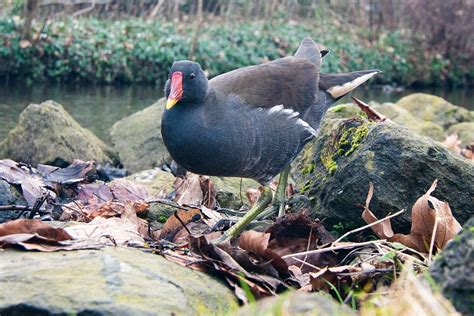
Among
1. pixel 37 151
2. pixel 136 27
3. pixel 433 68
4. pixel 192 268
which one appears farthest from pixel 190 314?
pixel 433 68

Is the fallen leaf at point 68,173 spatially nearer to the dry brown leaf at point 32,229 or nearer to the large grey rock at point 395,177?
the large grey rock at point 395,177

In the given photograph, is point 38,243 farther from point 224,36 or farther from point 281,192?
point 224,36

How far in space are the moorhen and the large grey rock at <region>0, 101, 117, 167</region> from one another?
3132mm

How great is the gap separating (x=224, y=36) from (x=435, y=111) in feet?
30.9

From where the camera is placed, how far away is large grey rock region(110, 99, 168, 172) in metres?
8.67

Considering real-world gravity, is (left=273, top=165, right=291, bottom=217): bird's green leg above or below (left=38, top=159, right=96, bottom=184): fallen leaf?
above

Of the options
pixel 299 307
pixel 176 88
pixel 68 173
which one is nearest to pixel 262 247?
pixel 176 88

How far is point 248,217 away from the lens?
477cm

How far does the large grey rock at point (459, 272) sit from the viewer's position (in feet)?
7.91

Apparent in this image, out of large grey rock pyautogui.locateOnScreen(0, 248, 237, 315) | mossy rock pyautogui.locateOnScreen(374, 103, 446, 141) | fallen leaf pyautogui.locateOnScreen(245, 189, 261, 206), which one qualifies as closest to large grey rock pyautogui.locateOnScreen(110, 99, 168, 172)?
fallen leaf pyautogui.locateOnScreen(245, 189, 261, 206)

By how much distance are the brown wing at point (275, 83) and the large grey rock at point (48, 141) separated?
3.11 m

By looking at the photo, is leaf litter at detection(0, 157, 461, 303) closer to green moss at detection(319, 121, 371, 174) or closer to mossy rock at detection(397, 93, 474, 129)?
green moss at detection(319, 121, 371, 174)

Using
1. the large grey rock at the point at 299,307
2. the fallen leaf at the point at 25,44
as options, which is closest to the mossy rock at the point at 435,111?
the fallen leaf at the point at 25,44

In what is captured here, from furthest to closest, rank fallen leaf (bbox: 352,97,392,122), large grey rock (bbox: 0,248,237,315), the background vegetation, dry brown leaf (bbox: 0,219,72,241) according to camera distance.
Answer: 1. the background vegetation
2. fallen leaf (bbox: 352,97,392,122)
3. dry brown leaf (bbox: 0,219,72,241)
4. large grey rock (bbox: 0,248,237,315)
